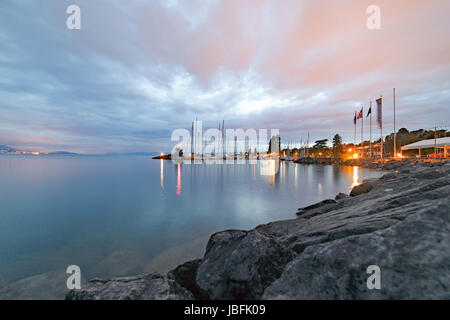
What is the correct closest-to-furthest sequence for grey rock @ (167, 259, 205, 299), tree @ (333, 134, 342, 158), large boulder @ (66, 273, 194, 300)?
large boulder @ (66, 273, 194, 300) < grey rock @ (167, 259, 205, 299) < tree @ (333, 134, 342, 158)

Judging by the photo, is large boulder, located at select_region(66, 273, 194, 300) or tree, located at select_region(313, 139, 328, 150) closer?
large boulder, located at select_region(66, 273, 194, 300)

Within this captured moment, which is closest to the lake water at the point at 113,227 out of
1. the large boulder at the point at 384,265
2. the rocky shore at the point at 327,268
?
the rocky shore at the point at 327,268

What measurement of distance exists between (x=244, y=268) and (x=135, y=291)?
220 cm

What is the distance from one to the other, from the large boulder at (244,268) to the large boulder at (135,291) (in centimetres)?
56

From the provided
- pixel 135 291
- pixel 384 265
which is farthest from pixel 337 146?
pixel 135 291

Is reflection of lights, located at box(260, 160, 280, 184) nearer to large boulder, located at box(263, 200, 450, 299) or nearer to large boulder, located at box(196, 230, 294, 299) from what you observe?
large boulder, located at box(196, 230, 294, 299)

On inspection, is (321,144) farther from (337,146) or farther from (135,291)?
(135,291)

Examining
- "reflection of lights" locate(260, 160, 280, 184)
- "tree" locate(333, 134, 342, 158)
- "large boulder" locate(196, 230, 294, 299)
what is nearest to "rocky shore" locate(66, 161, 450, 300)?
"large boulder" locate(196, 230, 294, 299)

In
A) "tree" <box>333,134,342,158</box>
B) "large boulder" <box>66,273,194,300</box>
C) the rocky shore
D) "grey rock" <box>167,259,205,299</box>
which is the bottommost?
"grey rock" <box>167,259,205,299</box>

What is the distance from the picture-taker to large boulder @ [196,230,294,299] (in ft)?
11.5

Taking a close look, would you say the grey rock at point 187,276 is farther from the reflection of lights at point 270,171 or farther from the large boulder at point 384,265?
the reflection of lights at point 270,171

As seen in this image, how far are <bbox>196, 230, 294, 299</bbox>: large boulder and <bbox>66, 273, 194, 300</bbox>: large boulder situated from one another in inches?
22.0
